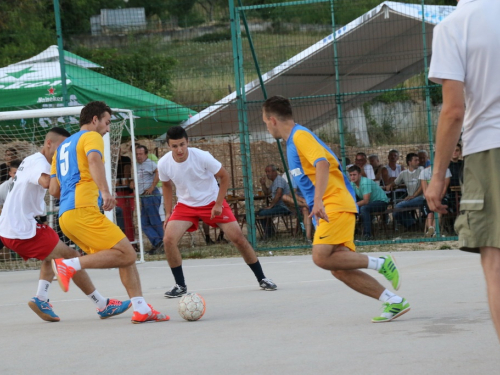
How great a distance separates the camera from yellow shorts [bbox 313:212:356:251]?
6426 mm

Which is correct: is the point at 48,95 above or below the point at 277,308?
above

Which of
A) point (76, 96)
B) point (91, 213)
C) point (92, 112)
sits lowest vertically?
point (91, 213)

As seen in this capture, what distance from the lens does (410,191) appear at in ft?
46.5

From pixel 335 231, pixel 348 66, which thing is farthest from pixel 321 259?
pixel 348 66

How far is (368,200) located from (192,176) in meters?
5.58

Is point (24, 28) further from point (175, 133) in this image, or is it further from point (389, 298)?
point (389, 298)

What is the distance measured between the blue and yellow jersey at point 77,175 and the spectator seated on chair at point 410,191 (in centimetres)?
778

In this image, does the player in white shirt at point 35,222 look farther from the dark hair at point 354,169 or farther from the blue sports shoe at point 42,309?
the dark hair at point 354,169

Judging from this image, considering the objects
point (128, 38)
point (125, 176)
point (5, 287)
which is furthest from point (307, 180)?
point (128, 38)

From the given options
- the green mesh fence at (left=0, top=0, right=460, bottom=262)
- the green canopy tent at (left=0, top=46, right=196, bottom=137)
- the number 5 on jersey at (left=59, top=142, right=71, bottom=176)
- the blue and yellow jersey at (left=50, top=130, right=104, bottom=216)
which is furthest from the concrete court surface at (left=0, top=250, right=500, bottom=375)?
the green canopy tent at (left=0, top=46, right=196, bottom=137)

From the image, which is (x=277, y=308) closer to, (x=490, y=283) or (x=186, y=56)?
(x=490, y=283)

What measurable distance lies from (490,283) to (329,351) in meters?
1.71

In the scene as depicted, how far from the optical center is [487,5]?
381 cm

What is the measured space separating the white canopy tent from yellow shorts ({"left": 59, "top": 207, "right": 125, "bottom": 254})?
6807mm
